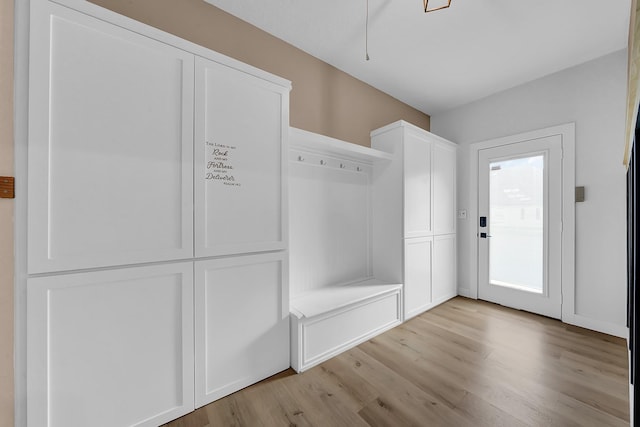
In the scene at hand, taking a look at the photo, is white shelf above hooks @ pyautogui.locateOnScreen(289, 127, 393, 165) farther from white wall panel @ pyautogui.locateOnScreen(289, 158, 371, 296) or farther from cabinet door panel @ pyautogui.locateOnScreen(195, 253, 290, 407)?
cabinet door panel @ pyautogui.locateOnScreen(195, 253, 290, 407)

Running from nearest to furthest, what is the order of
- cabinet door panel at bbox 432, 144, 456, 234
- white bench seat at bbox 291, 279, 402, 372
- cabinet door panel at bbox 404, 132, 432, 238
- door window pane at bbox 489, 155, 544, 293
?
1. white bench seat at bbox 291, 279, 402, 372
2. cabinet door panel at bbox 404, 132, 432, 238
3. door window pane at bbox 489, 155, 544, 293
4. cabinet door panel at bbox 432, 144, 456, 234

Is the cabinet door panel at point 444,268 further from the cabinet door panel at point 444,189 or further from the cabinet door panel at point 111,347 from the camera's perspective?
the cabinet door panel at point 111,347

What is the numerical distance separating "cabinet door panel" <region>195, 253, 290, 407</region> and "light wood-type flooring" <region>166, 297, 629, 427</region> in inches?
4.3

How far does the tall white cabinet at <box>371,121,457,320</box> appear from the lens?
2.71 m

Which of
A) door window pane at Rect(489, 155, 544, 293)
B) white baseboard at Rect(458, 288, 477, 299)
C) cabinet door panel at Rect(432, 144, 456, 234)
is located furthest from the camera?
white baseboard at Rect(458, 288, 477, 299)

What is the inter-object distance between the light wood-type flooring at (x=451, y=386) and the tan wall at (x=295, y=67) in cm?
219

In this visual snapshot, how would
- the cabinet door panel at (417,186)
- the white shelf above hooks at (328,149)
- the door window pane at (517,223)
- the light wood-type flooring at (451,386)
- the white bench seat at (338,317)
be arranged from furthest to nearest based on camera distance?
the door window pane at (517,223), the cabinet door panel at (417,186), the white shelf above hooks at (328,149), the white bench seat at (338,317), the light wood-type flooring at (451,386)

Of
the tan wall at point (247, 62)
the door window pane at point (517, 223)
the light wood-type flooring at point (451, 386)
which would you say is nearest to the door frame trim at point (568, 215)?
the door window pane at point (517, 223)

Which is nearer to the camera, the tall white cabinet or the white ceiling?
the white ceiling

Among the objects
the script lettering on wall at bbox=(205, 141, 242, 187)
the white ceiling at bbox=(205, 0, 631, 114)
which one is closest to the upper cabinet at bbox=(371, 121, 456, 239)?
the white ceiling at bbox=(205, 0, 631, 114)

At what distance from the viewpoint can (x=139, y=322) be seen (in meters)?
1.29

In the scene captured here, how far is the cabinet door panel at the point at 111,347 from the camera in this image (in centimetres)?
108

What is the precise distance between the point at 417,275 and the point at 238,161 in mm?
2359

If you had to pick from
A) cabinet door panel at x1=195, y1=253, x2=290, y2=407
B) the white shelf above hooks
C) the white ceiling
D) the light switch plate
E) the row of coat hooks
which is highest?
the white ceiling
